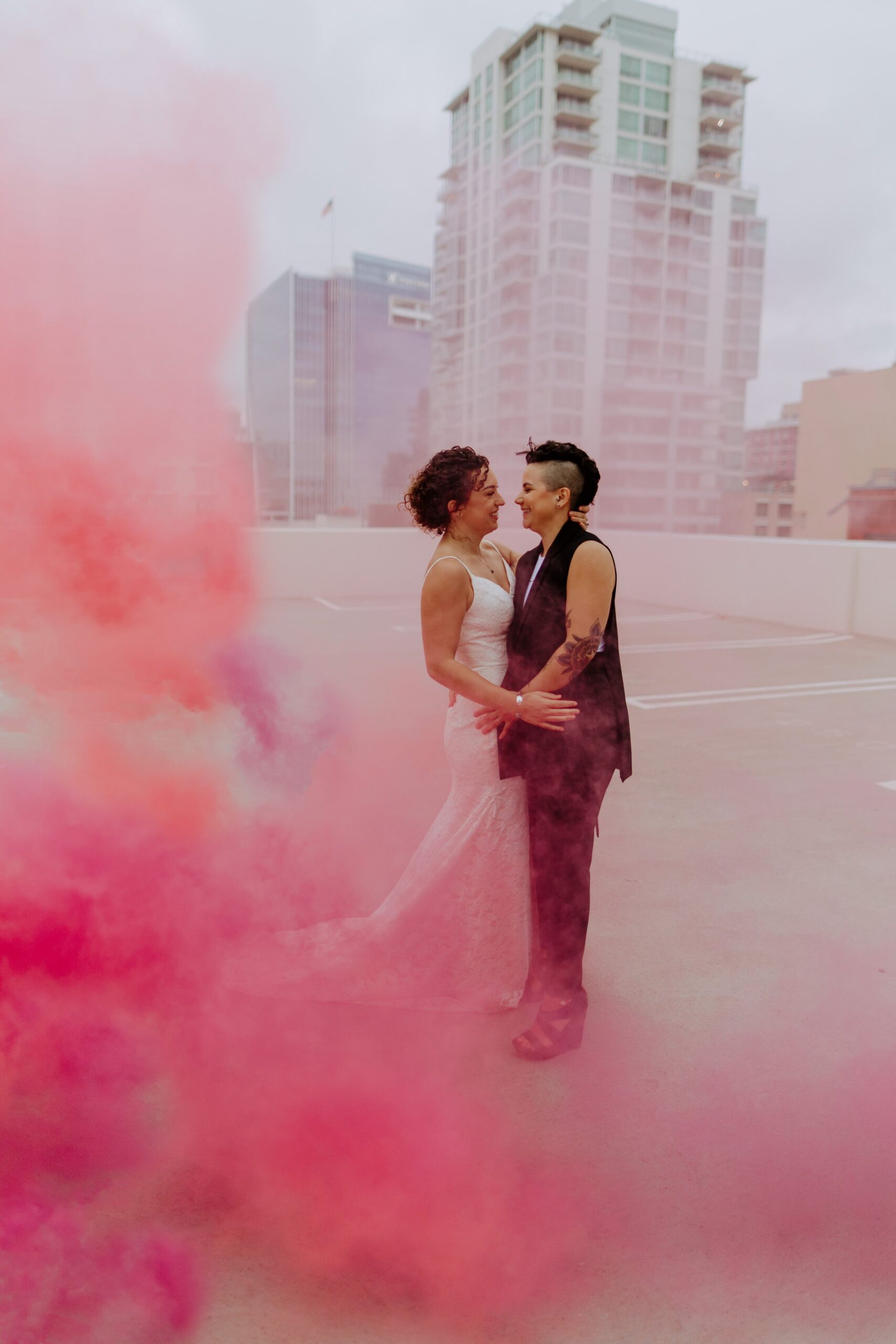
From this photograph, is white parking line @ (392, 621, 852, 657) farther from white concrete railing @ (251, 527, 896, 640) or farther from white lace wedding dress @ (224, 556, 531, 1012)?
white lace wedding dress @ (224, 556, 531, 1012)

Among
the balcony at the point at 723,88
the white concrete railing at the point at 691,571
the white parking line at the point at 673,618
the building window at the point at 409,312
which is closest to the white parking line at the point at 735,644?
the white concrete railing at the point at 691,571

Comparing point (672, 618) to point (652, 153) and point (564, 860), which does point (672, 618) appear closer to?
point (652, 153)

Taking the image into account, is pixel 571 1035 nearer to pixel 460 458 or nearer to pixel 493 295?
pixel 460 458

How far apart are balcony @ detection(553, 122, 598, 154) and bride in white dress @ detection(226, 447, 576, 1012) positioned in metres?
7.64

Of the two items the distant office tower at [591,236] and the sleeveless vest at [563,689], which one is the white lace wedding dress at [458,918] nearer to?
the sleeveless vest at [563,689]

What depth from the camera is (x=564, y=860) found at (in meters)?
1.78

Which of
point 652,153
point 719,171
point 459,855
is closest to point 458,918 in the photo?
point 459,855

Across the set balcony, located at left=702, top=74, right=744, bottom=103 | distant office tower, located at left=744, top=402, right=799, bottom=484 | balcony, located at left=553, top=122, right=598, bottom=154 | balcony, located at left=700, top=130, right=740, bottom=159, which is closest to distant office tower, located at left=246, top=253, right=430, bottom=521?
balcony, located at left=553, top=122, right=598, bottom=154

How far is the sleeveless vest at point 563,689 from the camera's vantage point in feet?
5.38

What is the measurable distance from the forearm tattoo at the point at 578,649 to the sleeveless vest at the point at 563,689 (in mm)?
→ 33

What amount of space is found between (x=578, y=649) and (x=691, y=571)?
816 cm

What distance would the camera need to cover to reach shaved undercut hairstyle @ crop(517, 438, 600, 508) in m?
1.62

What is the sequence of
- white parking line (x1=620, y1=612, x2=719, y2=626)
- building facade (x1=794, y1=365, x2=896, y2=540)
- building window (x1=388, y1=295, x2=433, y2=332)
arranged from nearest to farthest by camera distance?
1. building window (x1=388, y1=295, x2=433, y2=332)
2. white parking line (x1=620, y1=612, x2=719, y2=626)
3. building facade (x1=794, y1=365, x2=896, y2=540)

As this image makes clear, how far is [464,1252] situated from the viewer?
1.22 metres
